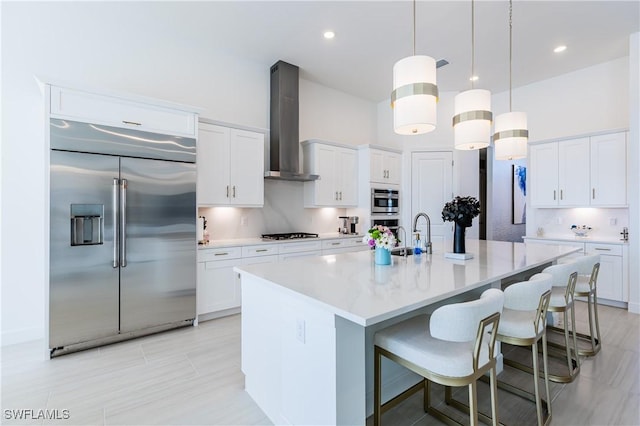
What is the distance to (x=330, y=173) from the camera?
5066 millimetres

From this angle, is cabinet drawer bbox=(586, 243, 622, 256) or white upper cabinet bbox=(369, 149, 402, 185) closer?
cabinet drawer bbox=(586, 243, 622, 256)

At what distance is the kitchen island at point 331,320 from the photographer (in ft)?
4.69

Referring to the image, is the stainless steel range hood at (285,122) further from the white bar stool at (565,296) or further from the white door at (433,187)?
the white bar stool at (565,296)

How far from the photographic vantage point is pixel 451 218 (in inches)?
107

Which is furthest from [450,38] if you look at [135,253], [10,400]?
[10,400]

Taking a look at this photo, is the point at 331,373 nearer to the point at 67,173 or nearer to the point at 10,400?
the point at 10,400

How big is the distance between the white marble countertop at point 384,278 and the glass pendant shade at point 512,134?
96 centimetres

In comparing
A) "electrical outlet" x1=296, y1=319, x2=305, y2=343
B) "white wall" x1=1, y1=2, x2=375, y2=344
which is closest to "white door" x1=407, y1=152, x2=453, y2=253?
"white wall" x1=1, y1=2, x2=375, y2=344

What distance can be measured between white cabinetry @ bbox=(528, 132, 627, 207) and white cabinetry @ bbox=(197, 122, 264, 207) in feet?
14.3

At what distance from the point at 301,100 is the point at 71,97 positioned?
317 cm

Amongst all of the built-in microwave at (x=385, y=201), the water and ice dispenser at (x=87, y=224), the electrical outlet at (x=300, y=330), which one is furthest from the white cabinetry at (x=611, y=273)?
the water and ice dispenser at (x=87, y=224)

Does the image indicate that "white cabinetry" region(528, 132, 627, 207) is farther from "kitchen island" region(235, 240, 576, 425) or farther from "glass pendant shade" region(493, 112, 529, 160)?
"kitchen island" region(235, 240, 576, 425)

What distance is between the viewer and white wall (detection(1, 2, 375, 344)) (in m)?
3.02

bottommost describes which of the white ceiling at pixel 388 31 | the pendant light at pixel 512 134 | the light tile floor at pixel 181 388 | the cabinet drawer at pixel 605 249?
the light tile floor at pixel 181 388
